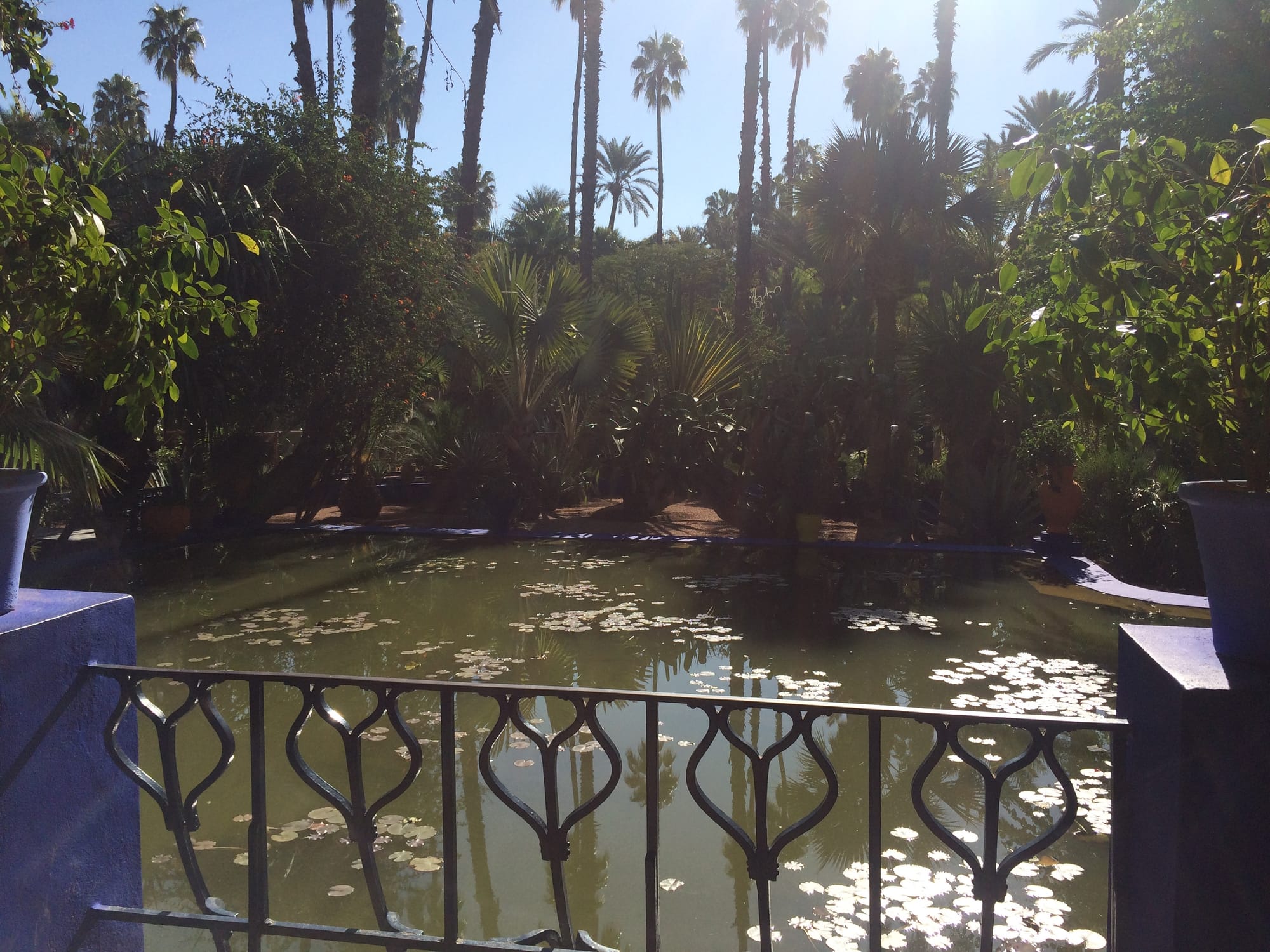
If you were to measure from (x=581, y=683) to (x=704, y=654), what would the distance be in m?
1.07

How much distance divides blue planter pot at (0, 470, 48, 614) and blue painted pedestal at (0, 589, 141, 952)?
58 mm

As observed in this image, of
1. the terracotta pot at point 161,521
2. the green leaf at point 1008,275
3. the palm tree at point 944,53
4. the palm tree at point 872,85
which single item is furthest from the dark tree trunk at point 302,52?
the palm tree at point 872,85

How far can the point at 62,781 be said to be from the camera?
6.36 feet

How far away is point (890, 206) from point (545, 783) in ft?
48.1

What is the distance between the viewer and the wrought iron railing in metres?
1.69

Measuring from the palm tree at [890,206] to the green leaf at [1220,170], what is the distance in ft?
42.9

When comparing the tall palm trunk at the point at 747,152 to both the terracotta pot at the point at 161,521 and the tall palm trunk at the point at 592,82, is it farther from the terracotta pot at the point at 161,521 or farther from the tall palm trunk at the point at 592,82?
the terracotta pot at the point at 161,521

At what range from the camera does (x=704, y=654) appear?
6.52 meters

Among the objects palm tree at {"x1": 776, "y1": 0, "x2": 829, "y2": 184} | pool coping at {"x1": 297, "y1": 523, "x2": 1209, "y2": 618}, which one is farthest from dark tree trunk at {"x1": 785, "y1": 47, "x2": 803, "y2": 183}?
pool coping at {"x1": 297, "y1": 523, "x2": 1209, "y2": 618}

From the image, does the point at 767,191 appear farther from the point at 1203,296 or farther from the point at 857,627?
the point at 1203,296

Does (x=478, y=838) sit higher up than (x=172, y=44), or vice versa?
(x=172, y=44)

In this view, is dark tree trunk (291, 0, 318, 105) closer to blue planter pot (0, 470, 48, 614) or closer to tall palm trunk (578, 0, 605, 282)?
tall palm trunk (578, 0, 605, 282)

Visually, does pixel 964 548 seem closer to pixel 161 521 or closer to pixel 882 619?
pixel 882 619

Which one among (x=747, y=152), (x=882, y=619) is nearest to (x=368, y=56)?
(x=747, y=152)
